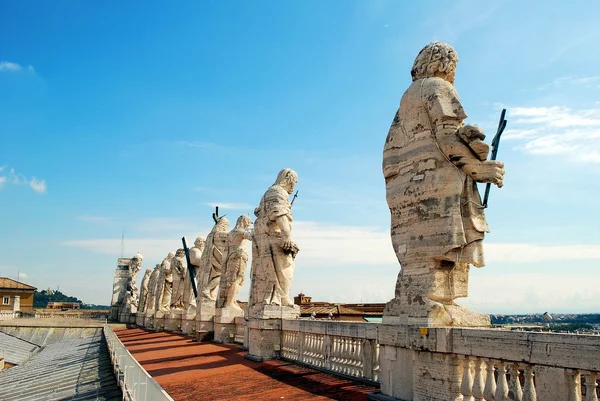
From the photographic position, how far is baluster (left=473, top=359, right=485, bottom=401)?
4758mm

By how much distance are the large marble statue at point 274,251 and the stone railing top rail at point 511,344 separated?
5.83m

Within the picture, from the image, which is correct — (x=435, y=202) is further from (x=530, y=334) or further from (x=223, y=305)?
(x=223, y=305)

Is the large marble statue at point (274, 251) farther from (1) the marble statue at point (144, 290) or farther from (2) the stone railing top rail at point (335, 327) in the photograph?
(1) the marble statue at point (144, 290)

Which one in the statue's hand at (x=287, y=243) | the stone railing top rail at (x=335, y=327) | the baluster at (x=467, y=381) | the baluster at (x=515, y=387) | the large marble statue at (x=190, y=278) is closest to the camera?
the baluster at (x=515, y=387)

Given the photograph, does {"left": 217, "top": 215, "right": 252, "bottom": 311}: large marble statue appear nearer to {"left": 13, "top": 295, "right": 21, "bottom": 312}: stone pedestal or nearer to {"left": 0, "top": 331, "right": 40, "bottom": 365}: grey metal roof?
{"left": 0, "top": 331, "right": 40, "bottom": 365}: grey metal roof

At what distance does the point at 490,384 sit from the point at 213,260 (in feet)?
47.8

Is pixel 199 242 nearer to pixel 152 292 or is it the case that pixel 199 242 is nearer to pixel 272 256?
pixel 152 292

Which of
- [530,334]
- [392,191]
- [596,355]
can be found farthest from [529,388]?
[392,191]

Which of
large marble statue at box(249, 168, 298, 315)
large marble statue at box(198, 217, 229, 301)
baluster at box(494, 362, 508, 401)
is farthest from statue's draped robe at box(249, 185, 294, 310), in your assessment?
baluster at box(494, 362, 508, 401)

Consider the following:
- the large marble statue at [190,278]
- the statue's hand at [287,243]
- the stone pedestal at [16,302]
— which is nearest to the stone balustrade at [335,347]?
the statue's hand at [287,243]

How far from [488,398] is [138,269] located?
41.7 meters

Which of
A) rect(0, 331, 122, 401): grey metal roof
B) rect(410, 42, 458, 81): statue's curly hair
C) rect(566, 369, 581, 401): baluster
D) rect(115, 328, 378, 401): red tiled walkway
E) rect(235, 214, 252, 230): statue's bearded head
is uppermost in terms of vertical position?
rect(410, 42, 458, 81): statue's curly hair

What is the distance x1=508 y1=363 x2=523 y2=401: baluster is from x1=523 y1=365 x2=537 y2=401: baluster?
0.34 ft

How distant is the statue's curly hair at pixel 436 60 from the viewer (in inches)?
253
